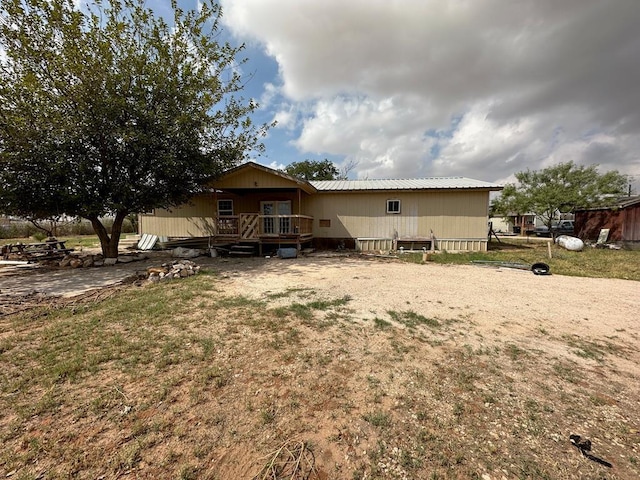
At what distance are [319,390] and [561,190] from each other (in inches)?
881

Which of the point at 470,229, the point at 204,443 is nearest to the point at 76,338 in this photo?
the point at 204,443

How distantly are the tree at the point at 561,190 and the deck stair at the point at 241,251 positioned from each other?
18433mm

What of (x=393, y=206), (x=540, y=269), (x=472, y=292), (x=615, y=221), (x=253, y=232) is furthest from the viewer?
(x=615, y=221)

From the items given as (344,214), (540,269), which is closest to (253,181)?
(344,214)

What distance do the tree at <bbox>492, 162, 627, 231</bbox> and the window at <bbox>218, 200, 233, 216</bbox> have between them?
1911 centimetres

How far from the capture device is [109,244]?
1056cm

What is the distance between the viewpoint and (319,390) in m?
2.76

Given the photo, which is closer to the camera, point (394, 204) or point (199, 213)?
point (394, 204)

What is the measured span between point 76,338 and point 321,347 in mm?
3370

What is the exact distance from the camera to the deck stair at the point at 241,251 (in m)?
12.6

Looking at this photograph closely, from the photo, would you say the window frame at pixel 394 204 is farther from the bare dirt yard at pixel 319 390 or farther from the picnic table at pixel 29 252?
the picnic table at pixel 29 252

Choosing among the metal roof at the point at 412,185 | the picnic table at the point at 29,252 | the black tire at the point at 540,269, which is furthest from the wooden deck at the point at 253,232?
the black tire at the point at 540,269

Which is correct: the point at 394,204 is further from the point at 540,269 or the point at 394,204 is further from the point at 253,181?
the point at 253,181

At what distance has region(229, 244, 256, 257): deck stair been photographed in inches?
498
